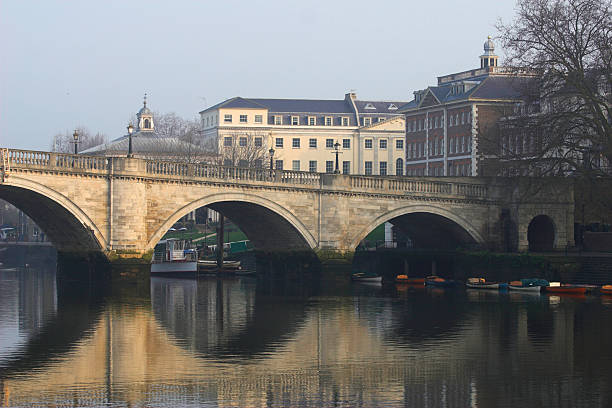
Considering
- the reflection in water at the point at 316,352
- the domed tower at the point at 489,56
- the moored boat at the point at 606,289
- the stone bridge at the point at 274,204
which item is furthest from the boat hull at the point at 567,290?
the domed tower at the point at 489,56

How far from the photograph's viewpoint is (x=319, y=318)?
3925cm

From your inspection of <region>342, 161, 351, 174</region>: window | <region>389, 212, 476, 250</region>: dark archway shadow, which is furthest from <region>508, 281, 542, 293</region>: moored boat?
<region>342, 161, 351, 174</region>: window

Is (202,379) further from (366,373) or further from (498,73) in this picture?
(498,73)

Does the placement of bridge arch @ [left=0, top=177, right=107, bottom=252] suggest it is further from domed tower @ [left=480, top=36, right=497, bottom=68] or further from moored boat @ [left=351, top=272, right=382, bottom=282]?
domed tower @ [left=480, top=36, right=497, bottom=68]

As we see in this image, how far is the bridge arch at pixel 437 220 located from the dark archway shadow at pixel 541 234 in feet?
12.9

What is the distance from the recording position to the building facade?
3807 inches

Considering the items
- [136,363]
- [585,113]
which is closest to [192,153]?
[585,113]

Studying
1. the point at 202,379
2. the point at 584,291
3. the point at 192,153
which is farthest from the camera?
the point at 192,153

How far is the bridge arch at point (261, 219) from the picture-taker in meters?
53.0

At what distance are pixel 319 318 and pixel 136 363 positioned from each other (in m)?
12.9

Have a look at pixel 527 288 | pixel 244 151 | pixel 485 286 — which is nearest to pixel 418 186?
pixel 485 286

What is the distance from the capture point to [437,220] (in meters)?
62.1

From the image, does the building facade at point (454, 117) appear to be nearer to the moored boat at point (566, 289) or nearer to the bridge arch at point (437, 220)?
the bridge arch at point (437, 220)

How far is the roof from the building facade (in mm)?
22310
